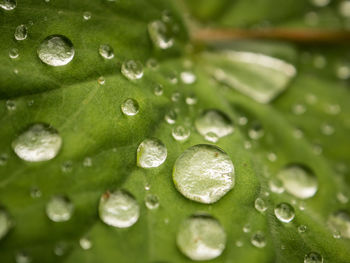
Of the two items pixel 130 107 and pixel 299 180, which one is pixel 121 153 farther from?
pixel 299 180

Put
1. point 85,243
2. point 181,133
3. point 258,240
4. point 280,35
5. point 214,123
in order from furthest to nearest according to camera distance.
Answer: point 280,35
point 214,123
point 181,133
point 258,240
point 85,243

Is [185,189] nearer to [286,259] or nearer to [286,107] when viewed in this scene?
[286,259]

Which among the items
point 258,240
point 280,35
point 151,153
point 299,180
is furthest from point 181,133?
point 280,35

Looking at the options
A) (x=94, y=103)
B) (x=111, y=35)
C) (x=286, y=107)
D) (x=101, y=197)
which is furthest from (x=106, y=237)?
(x=286, y=107)

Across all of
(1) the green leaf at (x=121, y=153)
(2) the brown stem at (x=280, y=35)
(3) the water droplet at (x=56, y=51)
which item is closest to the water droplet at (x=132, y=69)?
(1) the green leaf at (x=121, y=153)

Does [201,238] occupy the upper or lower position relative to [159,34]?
lower

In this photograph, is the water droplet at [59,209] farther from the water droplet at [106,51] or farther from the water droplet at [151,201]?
the water droplet at [106,51]
